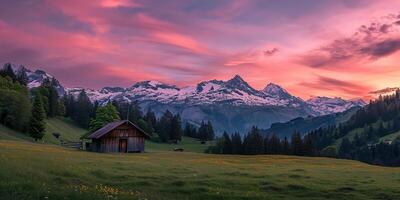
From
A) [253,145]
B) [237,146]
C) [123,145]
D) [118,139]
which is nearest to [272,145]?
[253,145]

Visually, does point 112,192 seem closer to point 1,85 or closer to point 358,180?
point 358,180

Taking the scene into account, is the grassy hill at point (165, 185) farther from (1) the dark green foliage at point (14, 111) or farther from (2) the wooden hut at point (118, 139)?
(1) the dark green foliage at point (14, 111)

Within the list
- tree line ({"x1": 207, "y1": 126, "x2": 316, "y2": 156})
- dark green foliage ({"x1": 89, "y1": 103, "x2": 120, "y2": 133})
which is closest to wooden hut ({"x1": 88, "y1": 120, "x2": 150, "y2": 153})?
dark green foliage ({"x1": 89, "y1": 103, "x2": 120, "y2": 133})

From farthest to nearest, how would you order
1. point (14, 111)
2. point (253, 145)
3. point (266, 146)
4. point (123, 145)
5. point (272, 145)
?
point (266, 146), point (253, 145), point (272, 145), point (14, 111), point (123, 145)

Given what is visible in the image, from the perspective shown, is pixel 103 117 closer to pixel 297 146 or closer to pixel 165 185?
pixel 297 146

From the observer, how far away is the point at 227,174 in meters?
46.8

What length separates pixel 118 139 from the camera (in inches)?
4109

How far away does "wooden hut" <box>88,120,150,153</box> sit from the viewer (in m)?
102

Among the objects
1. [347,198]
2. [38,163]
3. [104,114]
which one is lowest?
[347,198]

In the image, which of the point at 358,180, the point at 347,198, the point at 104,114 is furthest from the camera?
the point at 104,114

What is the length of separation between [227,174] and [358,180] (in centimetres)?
1329

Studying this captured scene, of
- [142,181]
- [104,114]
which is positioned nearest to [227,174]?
[142,181]

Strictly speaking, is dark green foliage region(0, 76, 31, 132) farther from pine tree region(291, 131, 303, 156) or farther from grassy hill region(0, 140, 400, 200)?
grassy hill region(0, 140, 400, 200)

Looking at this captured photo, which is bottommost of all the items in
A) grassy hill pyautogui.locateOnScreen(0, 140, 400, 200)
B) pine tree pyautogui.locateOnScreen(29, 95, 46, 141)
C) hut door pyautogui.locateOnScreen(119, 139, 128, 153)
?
grassy hill pyautogui.locateOnScreen(0, 140, 400, 200)
